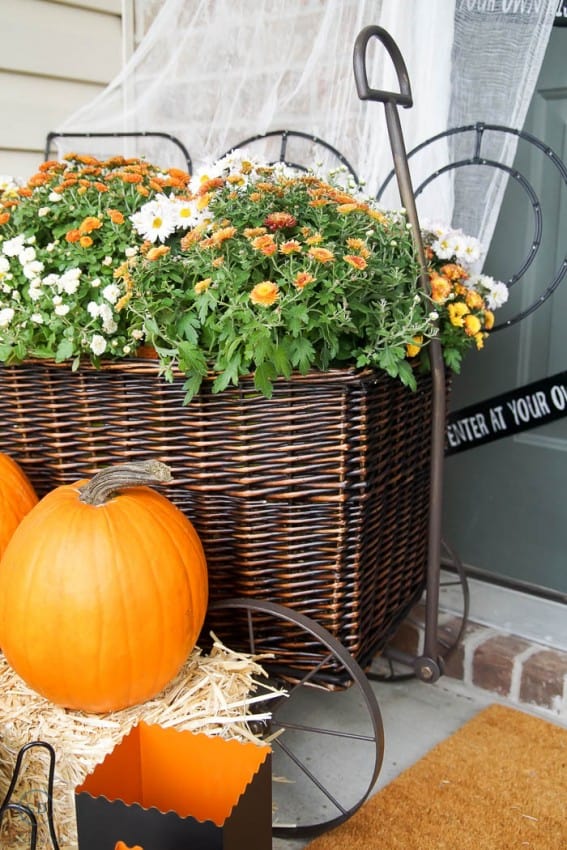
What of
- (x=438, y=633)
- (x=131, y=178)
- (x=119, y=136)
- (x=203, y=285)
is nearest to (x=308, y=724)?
(x=438, y=633)

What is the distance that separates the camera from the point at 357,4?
1633mm

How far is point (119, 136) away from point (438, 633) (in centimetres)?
146

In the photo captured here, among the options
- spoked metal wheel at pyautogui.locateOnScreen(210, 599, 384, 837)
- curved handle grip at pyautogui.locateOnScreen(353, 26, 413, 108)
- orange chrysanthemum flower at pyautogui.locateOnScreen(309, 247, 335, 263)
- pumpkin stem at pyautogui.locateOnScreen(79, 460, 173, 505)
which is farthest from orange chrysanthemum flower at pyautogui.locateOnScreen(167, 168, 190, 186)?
spoked metal wheel at pyautogui.locateOnScreen(210, 599, 384, 837)

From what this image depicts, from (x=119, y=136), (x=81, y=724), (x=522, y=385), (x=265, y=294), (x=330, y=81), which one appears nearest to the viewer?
(x=265, y=294)

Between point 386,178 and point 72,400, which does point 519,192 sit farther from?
point 72,400

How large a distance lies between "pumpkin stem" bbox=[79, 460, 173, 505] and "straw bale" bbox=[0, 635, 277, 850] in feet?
1.03

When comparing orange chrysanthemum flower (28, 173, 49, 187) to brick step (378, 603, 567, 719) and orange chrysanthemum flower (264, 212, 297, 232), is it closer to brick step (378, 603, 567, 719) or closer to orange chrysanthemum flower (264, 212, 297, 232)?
orange chrysanthemum flower (264, 212, 297, 232)

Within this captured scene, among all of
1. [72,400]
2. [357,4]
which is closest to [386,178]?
[357,4]

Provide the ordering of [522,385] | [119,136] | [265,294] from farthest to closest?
[119,136] → [522,385] → [265,294]

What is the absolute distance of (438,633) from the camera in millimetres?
1922

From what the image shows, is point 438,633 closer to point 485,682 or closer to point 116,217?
point 485,682

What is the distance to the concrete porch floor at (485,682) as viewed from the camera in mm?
1735

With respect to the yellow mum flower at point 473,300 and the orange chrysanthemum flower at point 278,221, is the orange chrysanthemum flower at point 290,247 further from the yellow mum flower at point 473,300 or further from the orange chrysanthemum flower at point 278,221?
the yellow mum flower at point 473,300

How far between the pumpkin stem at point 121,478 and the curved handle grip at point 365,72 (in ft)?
2.14
